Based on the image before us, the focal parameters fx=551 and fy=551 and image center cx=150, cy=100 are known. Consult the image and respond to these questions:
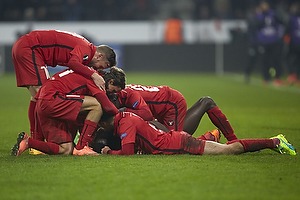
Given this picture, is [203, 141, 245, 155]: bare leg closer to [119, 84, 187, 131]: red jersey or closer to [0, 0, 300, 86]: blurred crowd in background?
[119, 84, 187, 131]: red jersey

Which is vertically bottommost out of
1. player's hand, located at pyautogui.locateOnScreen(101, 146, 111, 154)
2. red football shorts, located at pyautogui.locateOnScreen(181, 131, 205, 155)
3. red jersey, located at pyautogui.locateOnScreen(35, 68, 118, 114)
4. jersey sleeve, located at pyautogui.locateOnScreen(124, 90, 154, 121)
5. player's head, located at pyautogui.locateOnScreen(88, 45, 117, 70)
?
player's hand, located at pyautogui.locateOnScreen(101, 146, 111, 154)

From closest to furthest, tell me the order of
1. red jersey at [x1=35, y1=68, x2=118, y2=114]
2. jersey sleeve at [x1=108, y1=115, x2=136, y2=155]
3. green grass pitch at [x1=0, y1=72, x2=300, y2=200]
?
green grass pitch at [x1=0, y1=72, x2=300, y2=200] → jersey sleeve at [x1=108, y1=115, x2=136, y2=155] → red jersey at [x1=35, y1=68, x2=118, y2=114]

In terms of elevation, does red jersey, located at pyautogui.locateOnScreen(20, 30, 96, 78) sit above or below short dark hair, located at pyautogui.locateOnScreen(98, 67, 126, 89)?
above

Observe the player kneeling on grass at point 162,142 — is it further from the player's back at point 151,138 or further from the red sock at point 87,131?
→ the red sock at point 87,131

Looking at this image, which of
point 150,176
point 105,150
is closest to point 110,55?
point 105,150

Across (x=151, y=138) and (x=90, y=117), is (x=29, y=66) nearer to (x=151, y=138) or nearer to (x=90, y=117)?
(x=90, y=117)

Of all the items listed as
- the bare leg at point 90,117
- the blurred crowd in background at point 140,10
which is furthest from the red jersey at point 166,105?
the blurred crowd in background at point 140,10

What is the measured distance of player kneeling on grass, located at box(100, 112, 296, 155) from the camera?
18.0 feet

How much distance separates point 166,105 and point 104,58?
0.91 m

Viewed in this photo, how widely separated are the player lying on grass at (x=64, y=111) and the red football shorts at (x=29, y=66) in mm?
726

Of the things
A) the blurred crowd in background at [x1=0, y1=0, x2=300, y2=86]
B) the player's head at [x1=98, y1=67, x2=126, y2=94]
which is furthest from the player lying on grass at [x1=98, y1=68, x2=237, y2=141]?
the blurred crowd in background at [x1=0, y1=0, x2=300, y2=86]

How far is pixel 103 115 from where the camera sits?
19.1 feet

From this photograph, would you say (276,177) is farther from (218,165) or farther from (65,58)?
(65,58)

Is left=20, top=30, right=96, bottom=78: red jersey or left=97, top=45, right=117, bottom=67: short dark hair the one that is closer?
left=97, top=45, right=117, bottom=67: short dark hair
